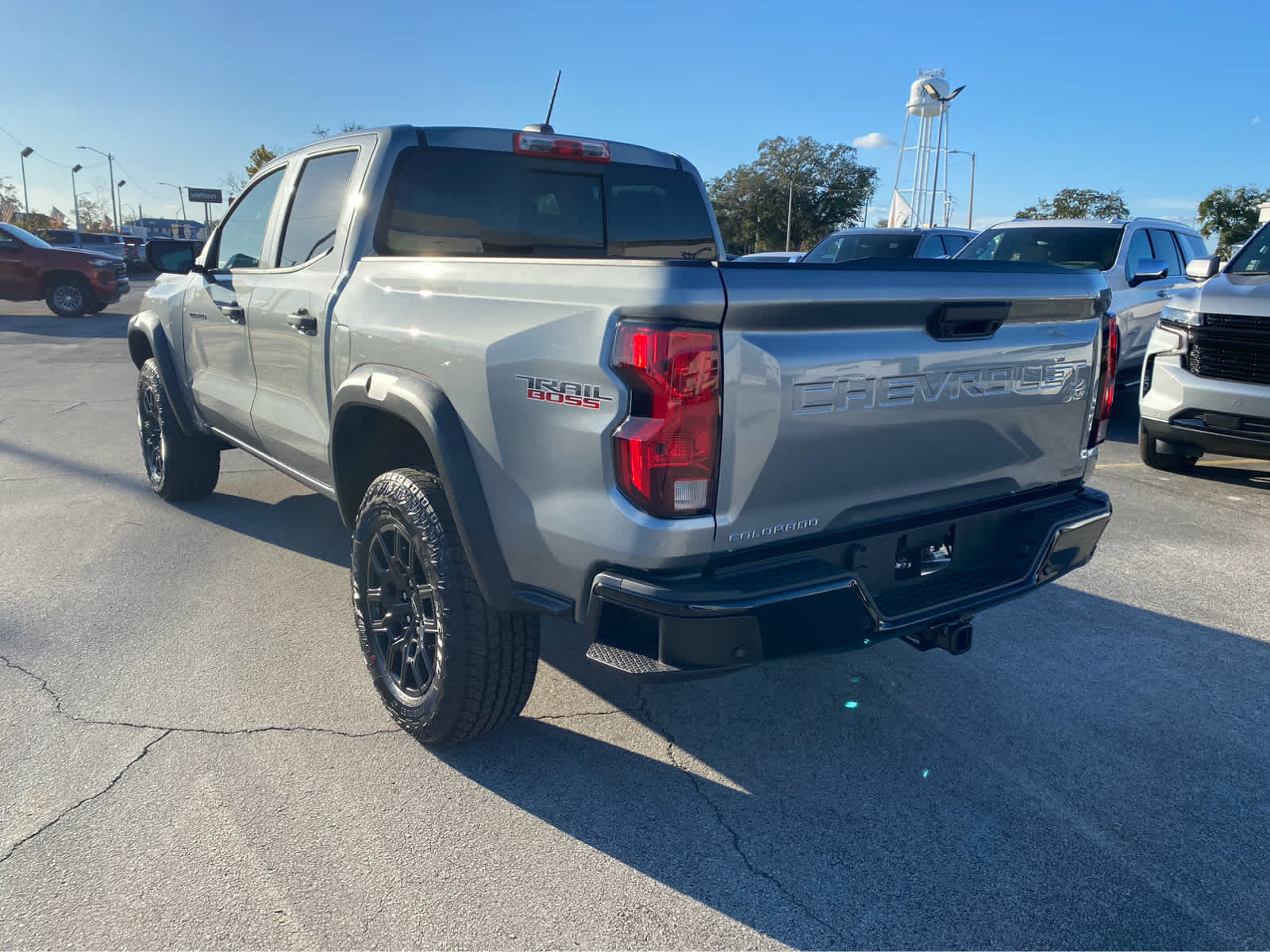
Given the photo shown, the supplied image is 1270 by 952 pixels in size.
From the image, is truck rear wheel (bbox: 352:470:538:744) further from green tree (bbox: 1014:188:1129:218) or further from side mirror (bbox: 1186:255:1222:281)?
green tree (bbox: 1014:188:1129:218)

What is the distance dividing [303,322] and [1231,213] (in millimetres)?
44617

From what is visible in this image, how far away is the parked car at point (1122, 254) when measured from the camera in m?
8.97

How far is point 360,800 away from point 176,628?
1.66 metres

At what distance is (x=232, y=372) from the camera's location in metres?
4.52

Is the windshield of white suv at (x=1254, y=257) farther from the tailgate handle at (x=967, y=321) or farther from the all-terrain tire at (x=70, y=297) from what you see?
the all-terrain tire at (x=70, y=297)

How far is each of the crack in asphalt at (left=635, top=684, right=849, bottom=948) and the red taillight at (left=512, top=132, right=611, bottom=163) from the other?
7.13ft

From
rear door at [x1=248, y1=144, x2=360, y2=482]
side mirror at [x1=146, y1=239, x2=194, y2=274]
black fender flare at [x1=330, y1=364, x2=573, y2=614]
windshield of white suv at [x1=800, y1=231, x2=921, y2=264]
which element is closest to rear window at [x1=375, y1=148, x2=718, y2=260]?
rear door at [x1=248, y1=144, x2=360, y2=482]

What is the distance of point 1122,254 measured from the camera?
8.98m

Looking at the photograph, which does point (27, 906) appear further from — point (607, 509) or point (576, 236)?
point (576, 236)

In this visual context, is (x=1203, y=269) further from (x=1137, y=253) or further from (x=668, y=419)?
(x=668, y=419)

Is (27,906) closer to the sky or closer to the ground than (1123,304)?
closer to the ground

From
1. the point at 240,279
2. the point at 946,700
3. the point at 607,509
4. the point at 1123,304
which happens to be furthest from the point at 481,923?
the point at 1123,304

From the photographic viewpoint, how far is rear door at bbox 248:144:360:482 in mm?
3584

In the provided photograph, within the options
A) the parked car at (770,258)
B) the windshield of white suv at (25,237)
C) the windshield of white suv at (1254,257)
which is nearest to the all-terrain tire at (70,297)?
the windshield of white suv at (25,237)
